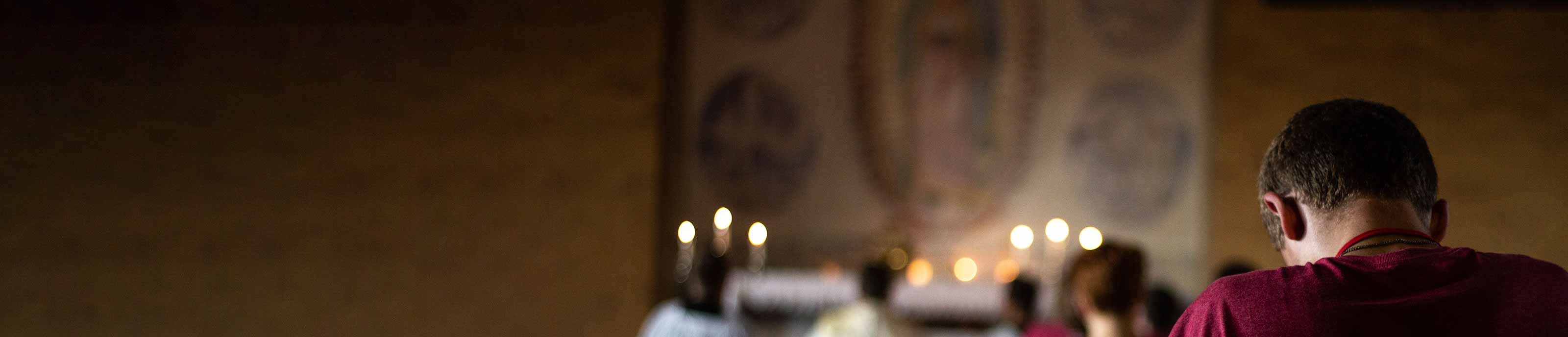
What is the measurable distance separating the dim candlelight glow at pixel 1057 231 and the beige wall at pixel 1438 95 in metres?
0.82

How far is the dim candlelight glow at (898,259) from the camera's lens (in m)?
5.61

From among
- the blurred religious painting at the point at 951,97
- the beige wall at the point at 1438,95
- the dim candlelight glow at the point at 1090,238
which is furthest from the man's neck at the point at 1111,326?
the beige wall at the point at 1438,95

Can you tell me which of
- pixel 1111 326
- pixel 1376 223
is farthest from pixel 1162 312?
pixel 1376 223

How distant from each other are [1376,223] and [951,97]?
4.65 metres

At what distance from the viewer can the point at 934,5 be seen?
5.90m

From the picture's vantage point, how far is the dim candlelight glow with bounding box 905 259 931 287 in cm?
559

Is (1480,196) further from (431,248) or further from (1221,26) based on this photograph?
(431,248)

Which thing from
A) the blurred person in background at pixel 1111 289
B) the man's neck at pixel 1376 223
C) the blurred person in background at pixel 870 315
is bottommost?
the blurred person in background at pixel 870 315

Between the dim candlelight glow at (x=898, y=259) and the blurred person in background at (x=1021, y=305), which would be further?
the dim candlelight glow at (x=898, y=259)

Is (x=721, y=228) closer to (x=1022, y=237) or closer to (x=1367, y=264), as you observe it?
(x=1022, y=237)

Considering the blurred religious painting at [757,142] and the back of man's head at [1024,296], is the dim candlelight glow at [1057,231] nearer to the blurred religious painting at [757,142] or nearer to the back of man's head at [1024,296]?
the blurred religious painting at [757,142]

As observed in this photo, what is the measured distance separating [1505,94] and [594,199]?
5157 millimetres

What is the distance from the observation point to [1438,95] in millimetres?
5590

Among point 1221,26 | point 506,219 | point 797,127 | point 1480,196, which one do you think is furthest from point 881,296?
point 1480,196
